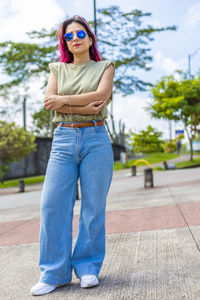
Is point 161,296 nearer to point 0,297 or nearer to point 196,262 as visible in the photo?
point 196,262

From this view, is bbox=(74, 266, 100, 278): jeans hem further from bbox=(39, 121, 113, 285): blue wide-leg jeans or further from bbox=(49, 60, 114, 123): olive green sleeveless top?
bbox=(49, 60, 114, 123): olive green sleeveless top

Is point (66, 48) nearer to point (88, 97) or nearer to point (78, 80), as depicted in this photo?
point (78, 80)

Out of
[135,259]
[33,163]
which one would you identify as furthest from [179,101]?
[135,259]

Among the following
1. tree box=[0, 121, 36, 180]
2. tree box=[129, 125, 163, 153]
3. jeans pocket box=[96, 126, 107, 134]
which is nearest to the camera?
jeans pocket box=[96, 126, 107, 134]

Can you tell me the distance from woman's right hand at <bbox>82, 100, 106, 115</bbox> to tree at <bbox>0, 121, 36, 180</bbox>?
17.6 meters

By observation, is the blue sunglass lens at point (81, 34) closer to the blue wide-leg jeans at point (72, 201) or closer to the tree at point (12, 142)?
the blue wide-leg jeans at point (72, 201)

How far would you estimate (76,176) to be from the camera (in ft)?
9.02

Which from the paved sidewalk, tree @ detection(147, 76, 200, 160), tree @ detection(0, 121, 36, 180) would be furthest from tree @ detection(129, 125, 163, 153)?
the paved sidewalk

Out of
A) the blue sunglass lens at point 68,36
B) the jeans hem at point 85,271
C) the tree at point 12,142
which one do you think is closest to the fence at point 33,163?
the tree at point 12,142

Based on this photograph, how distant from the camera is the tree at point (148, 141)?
49.9 meters

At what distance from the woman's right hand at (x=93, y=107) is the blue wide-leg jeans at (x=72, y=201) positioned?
0.37 ft

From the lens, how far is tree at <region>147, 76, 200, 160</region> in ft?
83.7

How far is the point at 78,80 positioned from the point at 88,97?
0.19m

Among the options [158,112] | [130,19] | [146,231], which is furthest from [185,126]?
[146,231]
